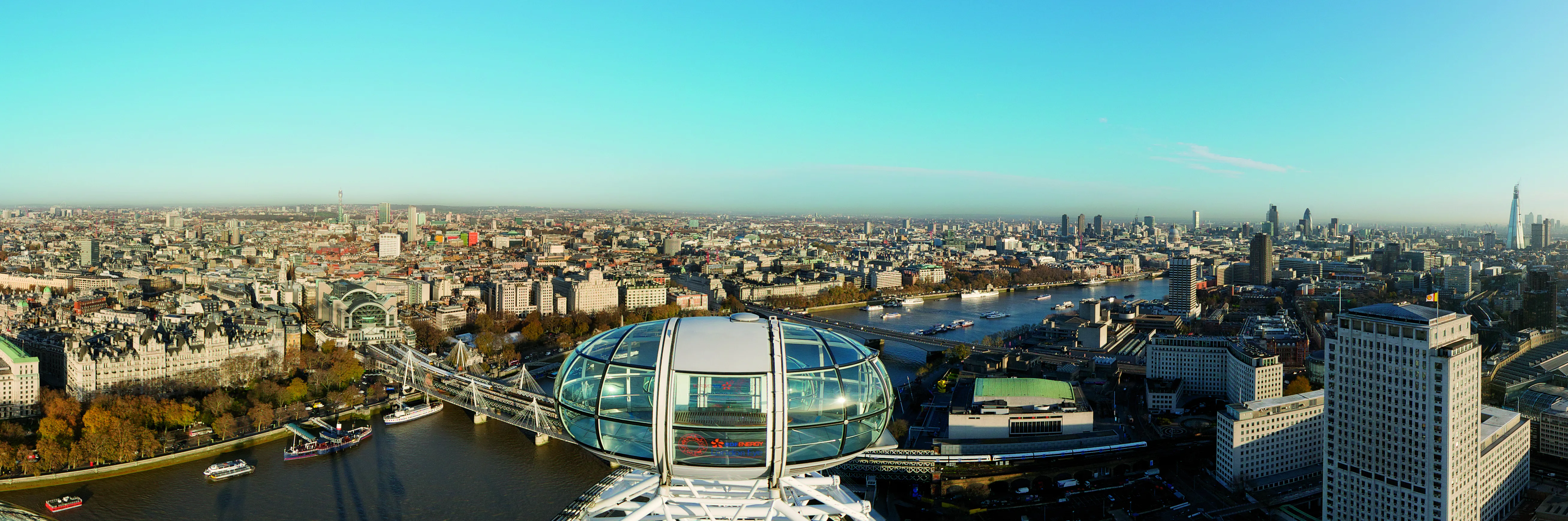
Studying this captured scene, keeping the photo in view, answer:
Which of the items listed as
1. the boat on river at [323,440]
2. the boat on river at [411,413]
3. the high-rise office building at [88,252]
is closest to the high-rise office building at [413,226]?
the high-rise office building at [88,252]

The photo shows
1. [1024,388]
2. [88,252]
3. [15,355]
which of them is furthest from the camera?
[88,252]

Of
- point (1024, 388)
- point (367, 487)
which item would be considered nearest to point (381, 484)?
point (367, 487)

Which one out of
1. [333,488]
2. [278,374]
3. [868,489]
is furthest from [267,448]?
[868,489]

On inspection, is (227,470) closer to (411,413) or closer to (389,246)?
(411,413)

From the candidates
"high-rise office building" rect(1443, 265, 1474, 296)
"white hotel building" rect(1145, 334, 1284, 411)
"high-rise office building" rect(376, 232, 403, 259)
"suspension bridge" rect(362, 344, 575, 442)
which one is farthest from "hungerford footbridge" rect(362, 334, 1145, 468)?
"high-rise office building" rect(1443, 265, 1474, 296)

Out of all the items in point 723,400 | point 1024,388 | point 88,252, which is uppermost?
point 723,400

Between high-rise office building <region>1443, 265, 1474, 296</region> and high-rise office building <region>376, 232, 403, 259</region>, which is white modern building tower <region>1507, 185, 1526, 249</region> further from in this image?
high-rise office building <region>376, 232, 403, 259</region>
